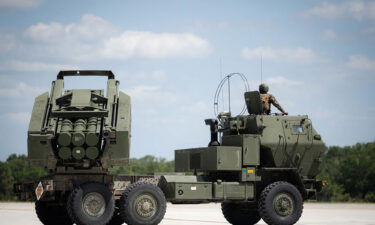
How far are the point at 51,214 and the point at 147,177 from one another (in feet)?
9.21

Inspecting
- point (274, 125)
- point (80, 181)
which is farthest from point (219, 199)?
point (80, 181)

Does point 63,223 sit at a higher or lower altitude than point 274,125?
lower

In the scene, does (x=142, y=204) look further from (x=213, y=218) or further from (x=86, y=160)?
(x=213, y=218)

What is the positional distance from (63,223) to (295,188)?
6.33 metres

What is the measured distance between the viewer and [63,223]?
17969 millimetres

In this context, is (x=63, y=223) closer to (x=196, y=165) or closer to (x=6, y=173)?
(x=196, y=165)

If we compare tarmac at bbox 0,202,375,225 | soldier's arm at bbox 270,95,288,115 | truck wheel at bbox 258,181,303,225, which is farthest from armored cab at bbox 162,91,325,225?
tarmac at bbox 0,202,375,225

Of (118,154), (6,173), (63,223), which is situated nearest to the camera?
(118,154)

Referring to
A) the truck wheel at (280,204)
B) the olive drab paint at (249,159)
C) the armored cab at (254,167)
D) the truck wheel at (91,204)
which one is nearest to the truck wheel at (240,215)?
the armored cab at (254,167)

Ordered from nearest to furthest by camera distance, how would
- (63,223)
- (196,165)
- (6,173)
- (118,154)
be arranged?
1. (118,154)
2. (63,223)
3. (196,165)
4. (6,173)

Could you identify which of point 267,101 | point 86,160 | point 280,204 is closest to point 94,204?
point 86,160

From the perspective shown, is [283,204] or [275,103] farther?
[275,103]

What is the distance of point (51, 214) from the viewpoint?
1789 cm

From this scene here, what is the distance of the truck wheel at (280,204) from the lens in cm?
1806
